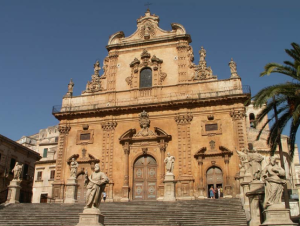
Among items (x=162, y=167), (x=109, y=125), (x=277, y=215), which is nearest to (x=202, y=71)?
(x=162, y=167)

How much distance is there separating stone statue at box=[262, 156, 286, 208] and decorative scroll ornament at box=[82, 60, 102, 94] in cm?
1960

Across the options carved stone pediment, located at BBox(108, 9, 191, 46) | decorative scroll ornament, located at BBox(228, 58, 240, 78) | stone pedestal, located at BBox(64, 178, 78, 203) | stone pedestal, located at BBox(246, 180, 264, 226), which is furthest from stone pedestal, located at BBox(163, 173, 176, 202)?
carved stone pediment, located at BBox(108, 9, 191, 46)

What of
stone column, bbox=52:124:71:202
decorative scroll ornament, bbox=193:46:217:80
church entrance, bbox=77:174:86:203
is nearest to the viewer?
church entrance, bbox=77:174:86:203

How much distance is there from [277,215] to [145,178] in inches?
588

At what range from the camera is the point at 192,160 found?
25141 mm

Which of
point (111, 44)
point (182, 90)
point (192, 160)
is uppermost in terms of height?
point (111, 44)

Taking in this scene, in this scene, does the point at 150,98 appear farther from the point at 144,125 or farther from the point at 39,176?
the point at 39,176

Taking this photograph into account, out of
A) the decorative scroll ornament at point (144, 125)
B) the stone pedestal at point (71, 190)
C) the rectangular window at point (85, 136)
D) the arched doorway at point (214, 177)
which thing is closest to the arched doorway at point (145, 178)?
the decorative scroll ornament at point (144, 125)

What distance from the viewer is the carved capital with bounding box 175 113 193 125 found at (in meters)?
26.3

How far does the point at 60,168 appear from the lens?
27719 millimetres

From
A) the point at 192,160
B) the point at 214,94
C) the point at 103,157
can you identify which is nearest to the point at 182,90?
the point at 214,94

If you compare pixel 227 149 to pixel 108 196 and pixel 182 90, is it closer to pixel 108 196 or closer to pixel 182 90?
pixel 182 90

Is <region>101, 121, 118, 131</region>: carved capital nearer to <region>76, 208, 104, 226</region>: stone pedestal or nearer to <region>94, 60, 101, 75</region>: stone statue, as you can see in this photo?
<region>94, 60, 101, 75</region>: stone statue

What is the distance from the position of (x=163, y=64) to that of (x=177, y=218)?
15.1 meters
